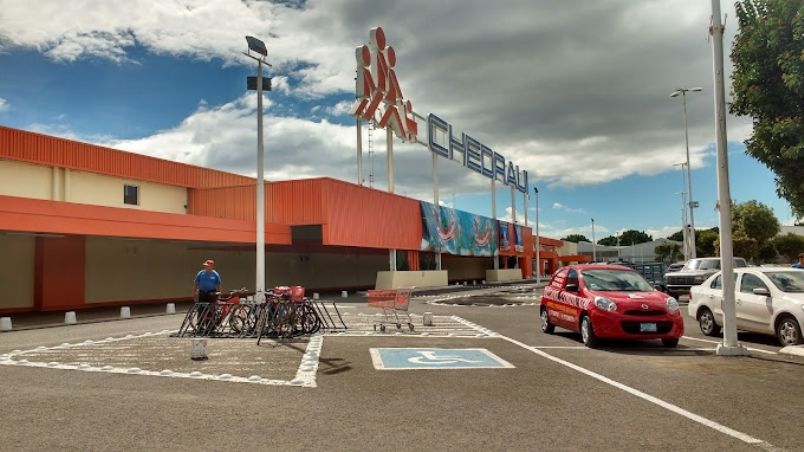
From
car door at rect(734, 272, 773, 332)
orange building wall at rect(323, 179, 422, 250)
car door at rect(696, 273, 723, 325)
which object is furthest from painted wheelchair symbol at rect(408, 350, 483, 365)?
orange building wall at rect(323, 179, 422, 250)

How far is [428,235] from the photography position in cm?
4662

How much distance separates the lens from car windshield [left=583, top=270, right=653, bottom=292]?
1275cm

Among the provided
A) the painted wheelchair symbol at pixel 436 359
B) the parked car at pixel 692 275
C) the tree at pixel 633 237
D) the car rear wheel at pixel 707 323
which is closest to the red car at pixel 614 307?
the car rear wheel at pixel 707 323

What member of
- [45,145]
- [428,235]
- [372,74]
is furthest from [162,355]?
[428,235]

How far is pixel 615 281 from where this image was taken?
42.8 ft

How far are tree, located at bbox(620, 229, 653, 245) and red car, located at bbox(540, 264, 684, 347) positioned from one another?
576ft

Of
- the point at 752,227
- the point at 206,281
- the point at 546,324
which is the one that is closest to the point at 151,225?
the point at 206,281

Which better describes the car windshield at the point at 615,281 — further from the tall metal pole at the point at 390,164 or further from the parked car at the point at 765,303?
the tall metal pole at the point at 390,164

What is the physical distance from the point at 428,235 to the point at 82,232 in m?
28.6

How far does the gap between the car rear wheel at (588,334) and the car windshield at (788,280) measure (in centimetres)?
383

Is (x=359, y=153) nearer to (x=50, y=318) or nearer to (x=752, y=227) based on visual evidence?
→ (x=50, y=318)

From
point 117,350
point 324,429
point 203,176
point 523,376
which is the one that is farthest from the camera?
point 203,176

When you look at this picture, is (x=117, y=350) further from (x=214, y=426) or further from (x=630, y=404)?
(x=630, y=404)

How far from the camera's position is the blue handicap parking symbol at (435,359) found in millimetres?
9688
